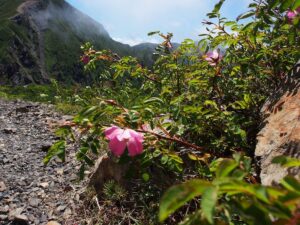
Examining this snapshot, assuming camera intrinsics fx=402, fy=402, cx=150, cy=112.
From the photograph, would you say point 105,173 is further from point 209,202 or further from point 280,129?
point 209,202

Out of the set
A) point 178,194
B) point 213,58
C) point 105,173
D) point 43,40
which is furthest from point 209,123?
point 43,40

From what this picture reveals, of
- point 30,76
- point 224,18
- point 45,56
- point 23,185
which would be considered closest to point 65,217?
point 23,185

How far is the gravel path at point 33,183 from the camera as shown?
13.0 feet

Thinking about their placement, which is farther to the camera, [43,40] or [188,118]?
[43,40]

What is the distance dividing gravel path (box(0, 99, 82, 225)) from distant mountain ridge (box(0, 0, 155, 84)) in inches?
2771

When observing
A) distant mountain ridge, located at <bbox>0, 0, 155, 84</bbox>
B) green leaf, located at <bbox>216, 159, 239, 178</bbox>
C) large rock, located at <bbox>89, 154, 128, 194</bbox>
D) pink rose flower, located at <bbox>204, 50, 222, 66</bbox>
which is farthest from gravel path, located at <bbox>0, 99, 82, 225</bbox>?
distant mountain ridge, located at <bbox>0, 0, 155, 84</bbox>

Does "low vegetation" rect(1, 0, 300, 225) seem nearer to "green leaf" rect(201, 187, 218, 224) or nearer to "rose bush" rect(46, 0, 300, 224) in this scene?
"rose bush" rect(46, 0, 300, 224)

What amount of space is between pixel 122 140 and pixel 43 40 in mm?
107052

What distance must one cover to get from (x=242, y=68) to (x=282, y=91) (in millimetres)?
488

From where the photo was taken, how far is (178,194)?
3.19ft

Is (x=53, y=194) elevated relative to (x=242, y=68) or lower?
lower

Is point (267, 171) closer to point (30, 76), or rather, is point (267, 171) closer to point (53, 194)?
point (53, 194)

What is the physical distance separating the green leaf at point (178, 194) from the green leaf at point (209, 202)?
21mm

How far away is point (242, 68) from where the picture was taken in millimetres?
3441
